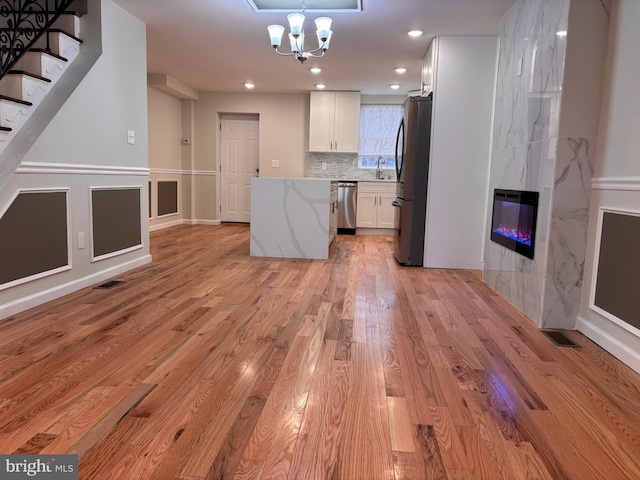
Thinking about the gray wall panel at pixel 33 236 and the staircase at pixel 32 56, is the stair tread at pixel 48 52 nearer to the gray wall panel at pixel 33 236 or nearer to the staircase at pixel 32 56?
the staircase at pixel 32 56

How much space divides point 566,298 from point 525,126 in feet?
4.05

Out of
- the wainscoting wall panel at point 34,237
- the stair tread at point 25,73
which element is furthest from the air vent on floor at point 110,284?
the stair tread at point 25,73

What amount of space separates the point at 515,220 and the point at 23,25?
4.17 meters

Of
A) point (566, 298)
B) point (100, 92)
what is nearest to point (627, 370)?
point (566, 298)

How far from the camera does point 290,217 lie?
189 inches

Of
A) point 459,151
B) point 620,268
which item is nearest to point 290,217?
point 459,151

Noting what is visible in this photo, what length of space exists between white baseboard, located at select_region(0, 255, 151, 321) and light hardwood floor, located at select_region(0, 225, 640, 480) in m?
0.08

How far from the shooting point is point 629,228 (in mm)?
2182

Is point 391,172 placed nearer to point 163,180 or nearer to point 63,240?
point 163,180

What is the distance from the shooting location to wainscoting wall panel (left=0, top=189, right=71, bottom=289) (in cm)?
261

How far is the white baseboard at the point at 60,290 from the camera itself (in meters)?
2.65

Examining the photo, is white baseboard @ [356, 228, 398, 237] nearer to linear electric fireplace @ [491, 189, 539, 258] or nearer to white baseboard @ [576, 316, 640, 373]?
linear electric fireplace @ [491, 189, 539, 258]

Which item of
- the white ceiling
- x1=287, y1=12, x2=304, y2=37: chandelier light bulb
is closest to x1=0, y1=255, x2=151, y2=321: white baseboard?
the white ceiling

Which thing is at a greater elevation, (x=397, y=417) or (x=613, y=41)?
(x=613, y=41)
